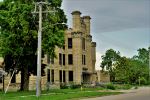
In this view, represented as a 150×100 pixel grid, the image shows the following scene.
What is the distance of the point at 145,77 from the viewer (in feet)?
351

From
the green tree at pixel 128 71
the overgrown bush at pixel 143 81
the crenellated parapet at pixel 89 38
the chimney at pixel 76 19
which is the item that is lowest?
the overgrown bush at pixel 143 81

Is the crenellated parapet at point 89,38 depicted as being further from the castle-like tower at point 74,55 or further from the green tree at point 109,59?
the green tree at point 109,59

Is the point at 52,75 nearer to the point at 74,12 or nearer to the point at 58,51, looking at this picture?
the point at 58,51

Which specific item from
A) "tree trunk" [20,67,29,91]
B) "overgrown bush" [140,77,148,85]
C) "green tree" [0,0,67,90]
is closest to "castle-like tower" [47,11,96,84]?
"overgrown bush" [140,77,148,85]

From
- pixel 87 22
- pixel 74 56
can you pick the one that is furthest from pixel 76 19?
pixel 74 56

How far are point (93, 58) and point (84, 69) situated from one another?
332 inches

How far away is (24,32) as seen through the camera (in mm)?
45375

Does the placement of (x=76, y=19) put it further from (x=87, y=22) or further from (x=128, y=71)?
(x=128, y=71)

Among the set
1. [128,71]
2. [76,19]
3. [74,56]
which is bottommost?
[128,71]

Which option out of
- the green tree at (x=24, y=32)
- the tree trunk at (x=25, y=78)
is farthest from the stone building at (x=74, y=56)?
the green tree at (x=24, y=32)

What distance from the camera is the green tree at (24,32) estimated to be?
151ft

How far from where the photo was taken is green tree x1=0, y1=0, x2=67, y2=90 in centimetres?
4609

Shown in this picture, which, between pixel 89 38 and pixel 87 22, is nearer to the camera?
pixel 87 22

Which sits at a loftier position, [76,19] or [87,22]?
[87,22]
